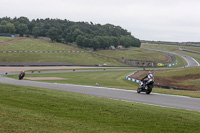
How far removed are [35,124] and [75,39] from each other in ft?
458

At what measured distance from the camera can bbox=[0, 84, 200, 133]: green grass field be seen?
838 cm

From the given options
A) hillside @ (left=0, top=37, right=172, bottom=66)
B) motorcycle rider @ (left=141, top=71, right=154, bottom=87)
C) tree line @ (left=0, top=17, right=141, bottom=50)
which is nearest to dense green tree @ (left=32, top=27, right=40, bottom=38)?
tree line @ (left=0, top=17, right=141, bottom=50)

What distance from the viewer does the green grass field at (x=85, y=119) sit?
8.38m

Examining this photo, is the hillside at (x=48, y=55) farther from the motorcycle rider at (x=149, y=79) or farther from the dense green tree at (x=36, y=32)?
the motorcycle rider at (x=149, y=79)

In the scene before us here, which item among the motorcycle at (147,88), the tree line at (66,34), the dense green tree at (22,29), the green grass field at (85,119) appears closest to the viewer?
the green grass field at (85,119)

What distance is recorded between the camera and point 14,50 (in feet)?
336

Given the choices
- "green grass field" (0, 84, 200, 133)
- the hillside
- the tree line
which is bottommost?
the hillside

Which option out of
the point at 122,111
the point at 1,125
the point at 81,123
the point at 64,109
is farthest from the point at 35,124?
the point at 122,111

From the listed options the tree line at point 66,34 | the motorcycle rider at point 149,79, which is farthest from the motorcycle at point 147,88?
the tree line at point 66,34

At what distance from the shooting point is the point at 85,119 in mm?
9906

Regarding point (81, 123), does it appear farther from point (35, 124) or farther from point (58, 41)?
point (58, 41)

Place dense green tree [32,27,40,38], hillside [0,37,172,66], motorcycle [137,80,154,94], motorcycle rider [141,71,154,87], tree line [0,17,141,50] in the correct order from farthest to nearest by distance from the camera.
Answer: dense green tree [32,27,40,38] → tree line [0,17,141,50] → hillside [0,37,172,66] → motorcycle [137,80,154,94] → motorcycle rider [141,71,154,87]

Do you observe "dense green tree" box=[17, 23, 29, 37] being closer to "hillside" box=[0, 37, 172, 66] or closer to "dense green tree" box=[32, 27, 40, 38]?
"dense green tree" box=[32, 27, 40, 38]

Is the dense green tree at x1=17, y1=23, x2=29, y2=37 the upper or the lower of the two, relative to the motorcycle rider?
upper
